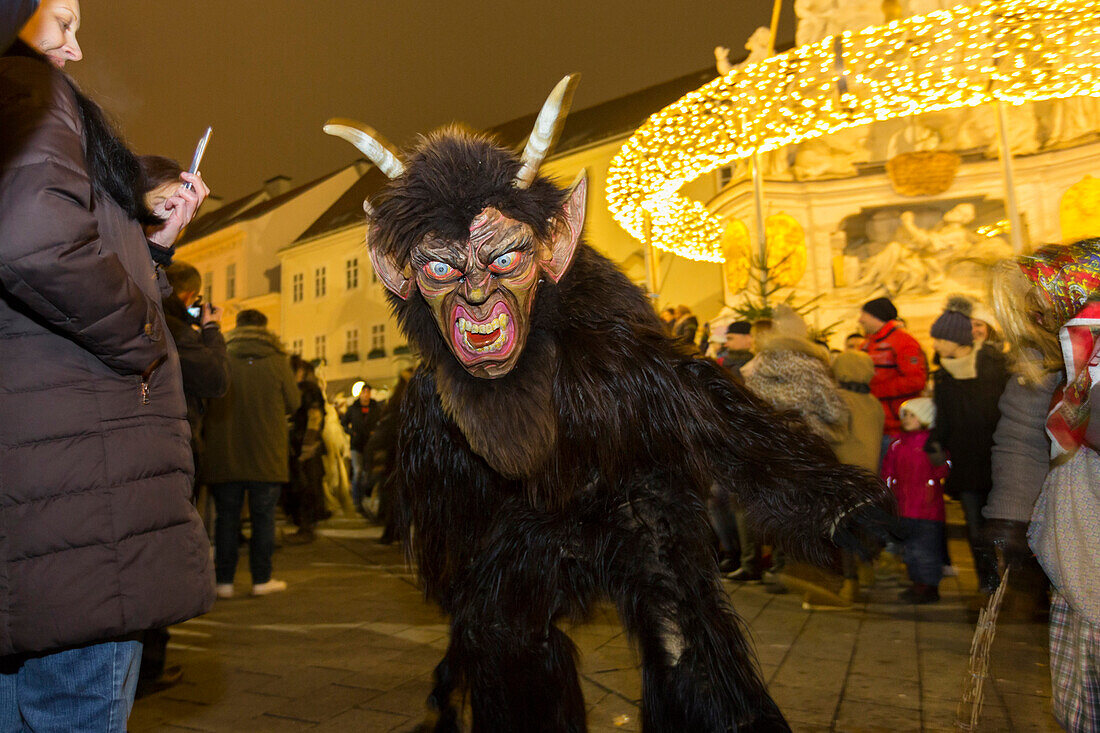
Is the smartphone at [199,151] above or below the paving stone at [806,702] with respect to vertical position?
above

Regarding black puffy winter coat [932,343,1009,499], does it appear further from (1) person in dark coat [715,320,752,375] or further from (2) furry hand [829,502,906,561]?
(2) furry hand [829,502,906,561]

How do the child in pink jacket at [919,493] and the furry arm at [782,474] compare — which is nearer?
the furry arm at [782,474]

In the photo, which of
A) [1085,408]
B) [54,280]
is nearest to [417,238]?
[54,280]

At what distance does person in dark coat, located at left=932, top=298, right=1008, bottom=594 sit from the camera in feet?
16.7

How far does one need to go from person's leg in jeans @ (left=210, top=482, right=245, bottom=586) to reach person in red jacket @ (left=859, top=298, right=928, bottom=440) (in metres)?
→ 4.63


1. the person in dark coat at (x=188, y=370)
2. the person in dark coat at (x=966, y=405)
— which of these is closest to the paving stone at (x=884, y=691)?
the person in dark coat at (x=966, y=405)

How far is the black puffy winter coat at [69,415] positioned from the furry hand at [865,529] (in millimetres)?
1823

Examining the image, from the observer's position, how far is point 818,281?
51.8 feet

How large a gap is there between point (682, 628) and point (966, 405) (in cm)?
363

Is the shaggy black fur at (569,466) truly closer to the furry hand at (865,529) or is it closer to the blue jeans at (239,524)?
the furry hand at (865,529)

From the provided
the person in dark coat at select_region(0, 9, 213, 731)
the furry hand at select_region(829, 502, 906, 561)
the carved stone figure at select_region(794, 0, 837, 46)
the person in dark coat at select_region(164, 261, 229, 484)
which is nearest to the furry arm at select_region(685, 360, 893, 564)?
the furry hand at select_region(829, 502, 906, 561)

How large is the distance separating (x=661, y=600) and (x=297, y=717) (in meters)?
1.76

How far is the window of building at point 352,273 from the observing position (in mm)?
30031

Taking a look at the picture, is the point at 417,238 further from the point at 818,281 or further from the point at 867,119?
the point at 818,281
